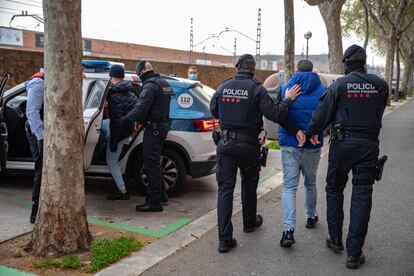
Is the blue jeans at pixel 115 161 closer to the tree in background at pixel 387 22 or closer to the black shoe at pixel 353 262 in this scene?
the black shoe at pixel 353 262

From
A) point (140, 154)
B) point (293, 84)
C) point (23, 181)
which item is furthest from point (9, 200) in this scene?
point (293, 84)

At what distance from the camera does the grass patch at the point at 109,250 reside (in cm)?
425

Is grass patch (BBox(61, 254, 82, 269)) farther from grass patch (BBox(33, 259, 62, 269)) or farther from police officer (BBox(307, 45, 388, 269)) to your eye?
police officer (BBox(307, 45, 388, 269))

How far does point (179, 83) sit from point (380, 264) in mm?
3666

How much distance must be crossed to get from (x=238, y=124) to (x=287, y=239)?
1.25m

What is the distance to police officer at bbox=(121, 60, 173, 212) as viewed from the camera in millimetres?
5746

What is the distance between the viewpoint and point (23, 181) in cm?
737

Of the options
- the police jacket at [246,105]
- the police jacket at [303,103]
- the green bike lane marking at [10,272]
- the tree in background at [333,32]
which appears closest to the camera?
the green bike lane marking at [10,272]

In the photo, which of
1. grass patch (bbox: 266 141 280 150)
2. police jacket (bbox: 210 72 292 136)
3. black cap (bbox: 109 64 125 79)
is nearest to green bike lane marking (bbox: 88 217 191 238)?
police jacket (bbox: 210 72 292 136)

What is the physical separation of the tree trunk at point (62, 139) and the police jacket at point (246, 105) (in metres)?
1.39

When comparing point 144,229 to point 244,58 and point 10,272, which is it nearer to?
point 10,272

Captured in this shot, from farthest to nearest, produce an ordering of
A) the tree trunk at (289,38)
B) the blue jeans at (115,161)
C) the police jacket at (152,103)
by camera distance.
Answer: the tree trunk at (289,38), the blue jeans at (115,161), the police jacket at (152,103)

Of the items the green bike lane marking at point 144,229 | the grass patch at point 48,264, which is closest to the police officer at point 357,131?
the green bike lane marking at point 144,229

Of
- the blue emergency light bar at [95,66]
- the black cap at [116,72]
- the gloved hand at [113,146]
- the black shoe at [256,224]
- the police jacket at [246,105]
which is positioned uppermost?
the blue emergency light bar at [95,66]
